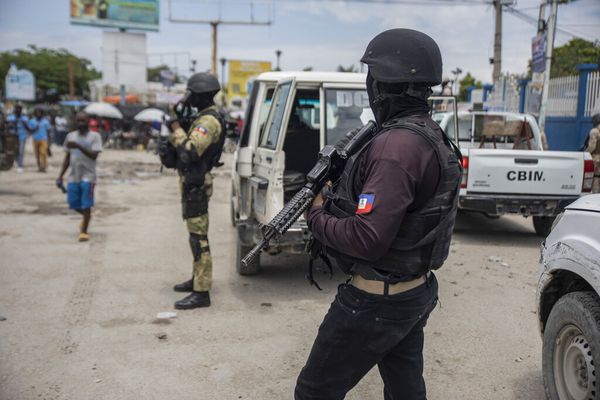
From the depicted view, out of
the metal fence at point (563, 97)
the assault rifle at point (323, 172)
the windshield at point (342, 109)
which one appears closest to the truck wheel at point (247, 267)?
the windshield at point (342, 109)

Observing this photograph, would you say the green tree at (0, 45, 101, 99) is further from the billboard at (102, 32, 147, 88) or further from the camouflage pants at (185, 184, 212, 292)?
the camouflage pants at (185, 184, 212, 292)

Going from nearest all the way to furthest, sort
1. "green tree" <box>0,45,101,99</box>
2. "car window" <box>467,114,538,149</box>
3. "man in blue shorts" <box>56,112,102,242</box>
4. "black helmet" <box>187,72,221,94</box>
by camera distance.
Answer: "black helmet" <box>187,72,221,94</box>
"man in blue shorts" <box>56,112,102,242</box>
"car window" <box>467,114,538,149</box>
"green tree" <box>0,45,101,99</box>

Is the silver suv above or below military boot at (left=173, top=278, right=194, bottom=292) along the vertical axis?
above

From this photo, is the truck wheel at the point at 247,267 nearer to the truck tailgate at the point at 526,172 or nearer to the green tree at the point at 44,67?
the truck tailgate at the point at 526,172

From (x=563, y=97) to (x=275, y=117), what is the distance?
38.9ft

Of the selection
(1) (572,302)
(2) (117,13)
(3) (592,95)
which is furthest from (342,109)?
(2) (117,13)

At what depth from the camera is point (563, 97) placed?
48.8ft

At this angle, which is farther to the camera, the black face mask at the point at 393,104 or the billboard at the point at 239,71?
the billboard at the point at 239,71

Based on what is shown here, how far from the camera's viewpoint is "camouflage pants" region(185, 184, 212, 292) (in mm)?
4820

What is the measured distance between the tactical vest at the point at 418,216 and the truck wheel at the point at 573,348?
1.00 metres

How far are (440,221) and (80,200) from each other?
6433mm

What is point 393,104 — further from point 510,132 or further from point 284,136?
point 510,132

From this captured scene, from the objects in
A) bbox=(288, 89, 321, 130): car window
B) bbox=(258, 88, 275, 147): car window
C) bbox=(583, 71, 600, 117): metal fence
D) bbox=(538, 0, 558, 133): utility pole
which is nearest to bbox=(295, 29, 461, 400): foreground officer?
bbox=(258, 88, 275, 147): car window

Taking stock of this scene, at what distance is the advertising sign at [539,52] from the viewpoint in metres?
12.9
